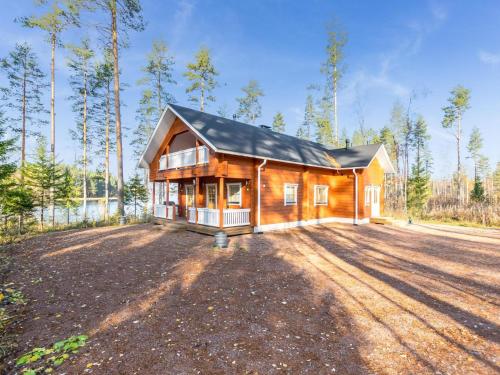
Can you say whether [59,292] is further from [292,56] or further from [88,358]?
[292,56]

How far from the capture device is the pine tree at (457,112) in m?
27.3

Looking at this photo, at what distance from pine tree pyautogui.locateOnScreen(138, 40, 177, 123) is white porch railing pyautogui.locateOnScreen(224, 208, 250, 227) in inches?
650

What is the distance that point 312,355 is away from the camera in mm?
3049

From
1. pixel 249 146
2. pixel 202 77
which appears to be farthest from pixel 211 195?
pixel 202 77

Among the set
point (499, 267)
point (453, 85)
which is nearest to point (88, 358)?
point (499, 267)

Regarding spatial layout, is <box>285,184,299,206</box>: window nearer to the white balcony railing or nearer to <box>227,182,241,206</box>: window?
<box>227,182,241,206</box>: window

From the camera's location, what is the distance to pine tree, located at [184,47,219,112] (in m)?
23.3

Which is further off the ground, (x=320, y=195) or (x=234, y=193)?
(x=234, y=193)

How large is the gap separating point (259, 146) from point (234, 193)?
304 cm

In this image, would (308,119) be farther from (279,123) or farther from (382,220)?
(382,220)

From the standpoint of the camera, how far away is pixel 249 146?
471 inches

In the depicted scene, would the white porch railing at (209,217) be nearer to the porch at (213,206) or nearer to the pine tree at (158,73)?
the porch at (213,206)

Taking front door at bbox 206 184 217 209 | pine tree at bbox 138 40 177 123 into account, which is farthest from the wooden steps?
pine tree at bbox 138 40 177 123

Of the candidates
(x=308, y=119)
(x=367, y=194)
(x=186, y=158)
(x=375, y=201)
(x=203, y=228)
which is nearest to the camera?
(x=203, y=228)
